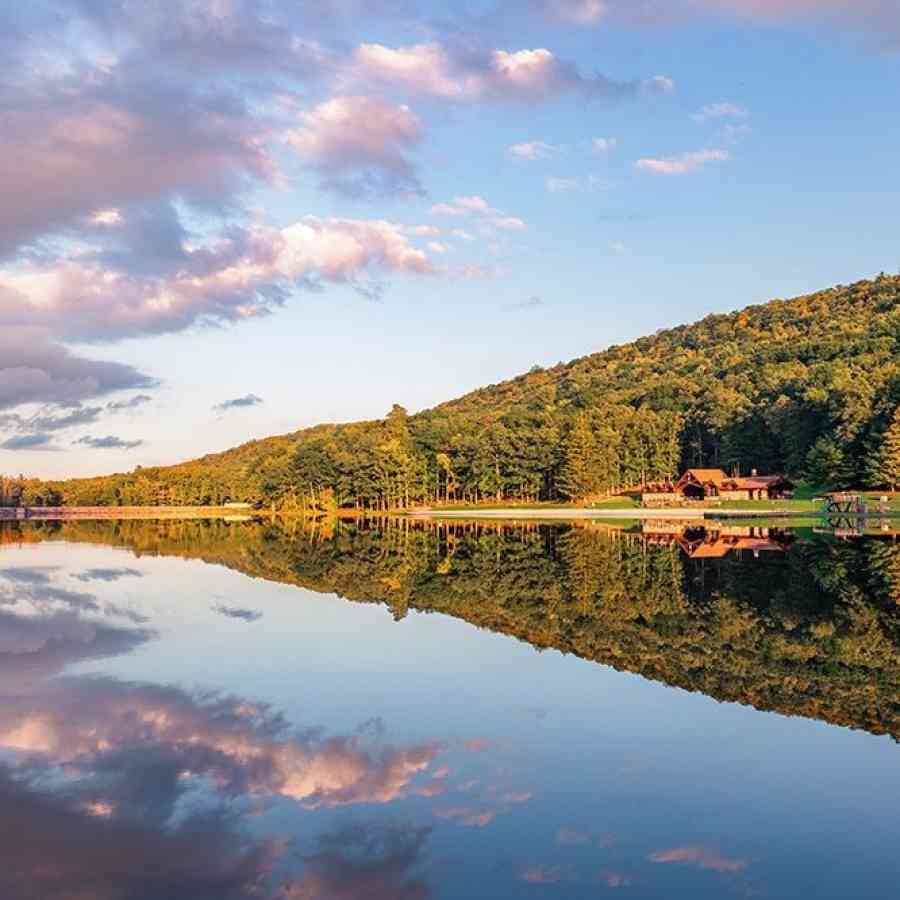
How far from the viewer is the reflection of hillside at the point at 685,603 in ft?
45.3

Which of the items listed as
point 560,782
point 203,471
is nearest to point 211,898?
point 560,782

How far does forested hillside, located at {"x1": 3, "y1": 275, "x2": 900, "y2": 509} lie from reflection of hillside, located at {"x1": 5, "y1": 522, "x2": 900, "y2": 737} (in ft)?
184

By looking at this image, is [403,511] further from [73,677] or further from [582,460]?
[73,677]

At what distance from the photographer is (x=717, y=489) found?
342ft

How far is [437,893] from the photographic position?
693cm

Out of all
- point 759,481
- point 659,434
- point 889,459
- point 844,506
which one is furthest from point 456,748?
point 659,434

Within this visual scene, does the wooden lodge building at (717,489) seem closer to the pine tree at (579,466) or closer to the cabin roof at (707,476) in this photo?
the cabin roof at (707,476)

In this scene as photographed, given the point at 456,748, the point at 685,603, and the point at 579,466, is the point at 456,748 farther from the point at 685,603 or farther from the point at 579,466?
the point at 579,466

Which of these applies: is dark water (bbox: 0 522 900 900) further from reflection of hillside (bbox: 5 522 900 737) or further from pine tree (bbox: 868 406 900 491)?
pine tree (bbox: 868 406 900 491)

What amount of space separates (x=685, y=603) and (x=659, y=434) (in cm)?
10116

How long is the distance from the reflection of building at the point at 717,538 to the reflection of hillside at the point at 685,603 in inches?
35.5

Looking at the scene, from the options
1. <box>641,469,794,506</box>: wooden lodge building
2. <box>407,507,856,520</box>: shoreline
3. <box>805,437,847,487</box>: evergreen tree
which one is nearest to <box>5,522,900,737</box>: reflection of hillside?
<box>407,507,856,520</box>: shoreline

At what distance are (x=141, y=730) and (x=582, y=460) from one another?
9884 centimetres

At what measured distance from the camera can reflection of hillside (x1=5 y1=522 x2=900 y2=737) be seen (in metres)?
13.8
